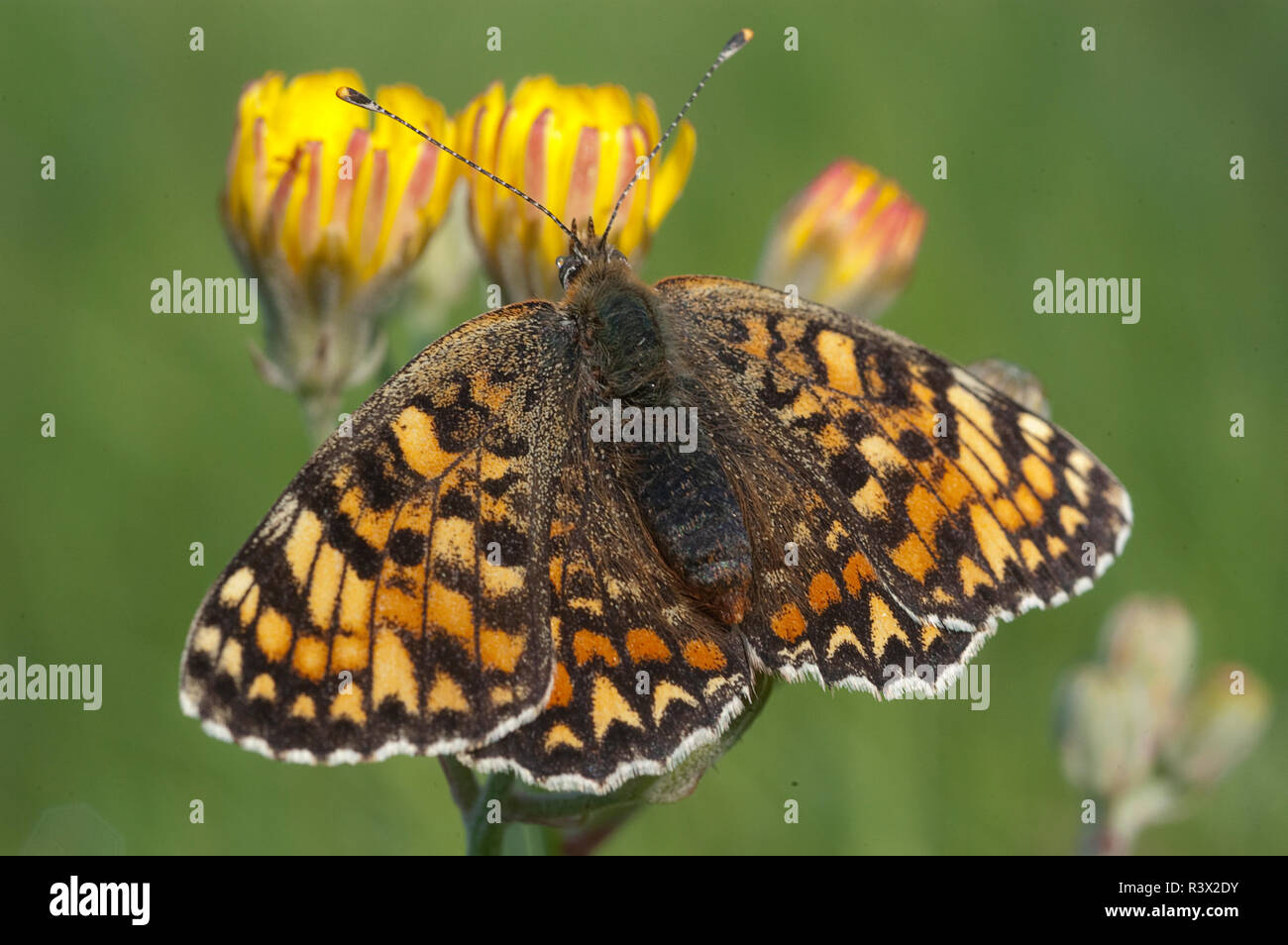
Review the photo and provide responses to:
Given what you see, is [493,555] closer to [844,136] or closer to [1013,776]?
[1013,776]

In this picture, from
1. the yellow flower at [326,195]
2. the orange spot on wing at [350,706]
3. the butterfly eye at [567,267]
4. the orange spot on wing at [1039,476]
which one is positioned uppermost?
the yellow flower at [326,195]

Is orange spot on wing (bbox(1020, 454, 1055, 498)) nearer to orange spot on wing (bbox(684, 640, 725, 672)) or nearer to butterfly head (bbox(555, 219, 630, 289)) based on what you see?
orange spot on wing (bbox(684, 640, 725, 672))


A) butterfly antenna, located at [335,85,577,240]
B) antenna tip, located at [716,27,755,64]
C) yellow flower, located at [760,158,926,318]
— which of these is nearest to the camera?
butterfly antenna, located at [335,85,577,240]

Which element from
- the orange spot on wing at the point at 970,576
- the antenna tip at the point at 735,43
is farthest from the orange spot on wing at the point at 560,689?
the antenna tip at the point at 735,43

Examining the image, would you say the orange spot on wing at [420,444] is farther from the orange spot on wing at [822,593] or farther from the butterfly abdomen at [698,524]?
the orange spot on wing at [822,593]

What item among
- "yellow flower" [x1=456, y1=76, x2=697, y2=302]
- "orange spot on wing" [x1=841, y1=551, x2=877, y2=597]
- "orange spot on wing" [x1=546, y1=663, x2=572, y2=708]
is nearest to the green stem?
"orange spot on wing" [x1=546, y1=663, x2=572, y2=708]

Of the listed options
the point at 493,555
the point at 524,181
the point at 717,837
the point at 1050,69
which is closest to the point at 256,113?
the point at 524,181

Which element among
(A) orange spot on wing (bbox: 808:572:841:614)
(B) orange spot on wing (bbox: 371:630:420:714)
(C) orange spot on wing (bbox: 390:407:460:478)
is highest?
(C) orange spot on wing (bbox: 390:407:460:478)
